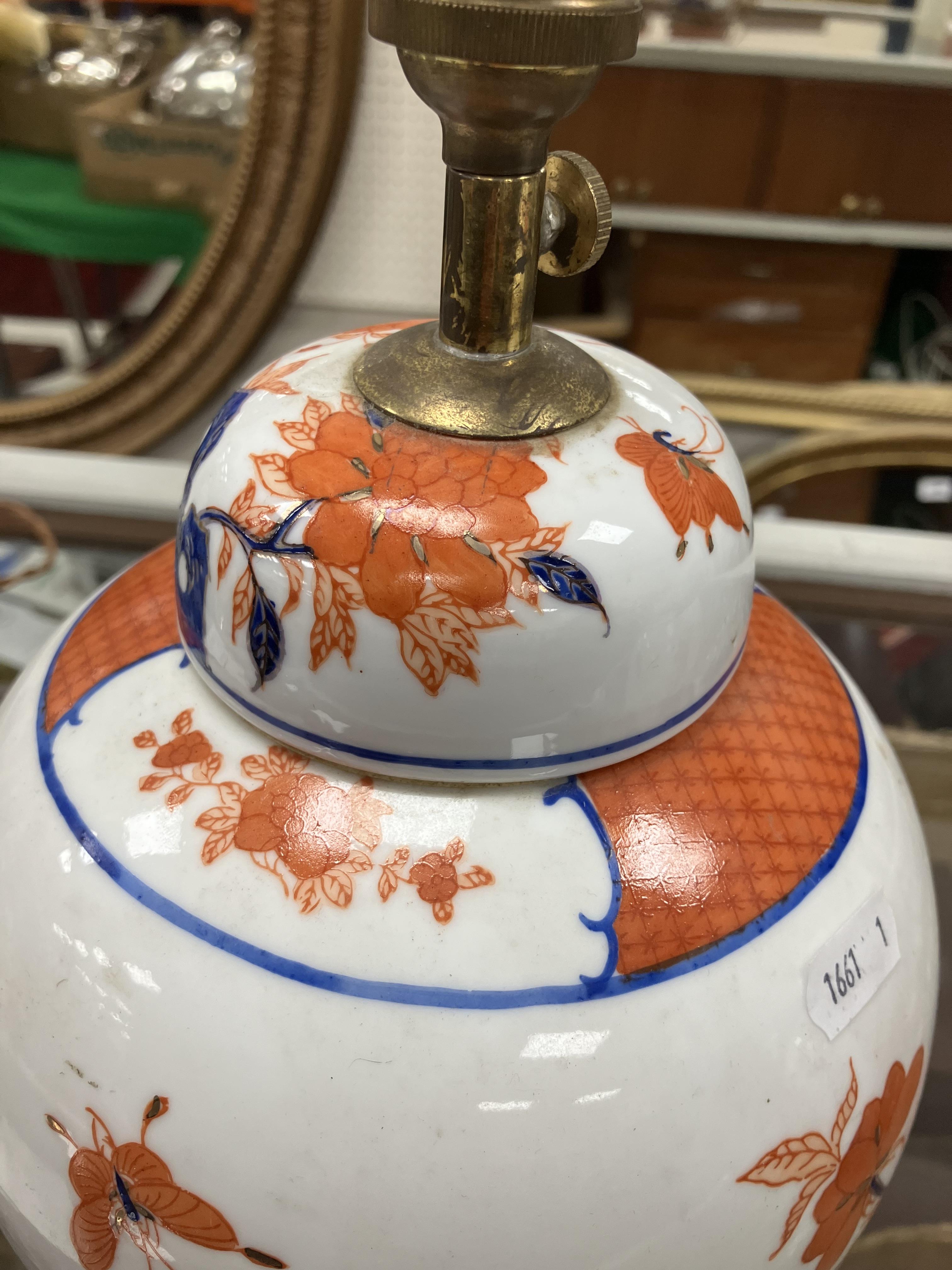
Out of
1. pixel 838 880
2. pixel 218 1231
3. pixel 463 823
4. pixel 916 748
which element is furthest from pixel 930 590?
pixel 218 1231

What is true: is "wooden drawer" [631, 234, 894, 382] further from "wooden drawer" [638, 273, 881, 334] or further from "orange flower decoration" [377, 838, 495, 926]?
"orange flower decoration" [377, 838, 495, 926]

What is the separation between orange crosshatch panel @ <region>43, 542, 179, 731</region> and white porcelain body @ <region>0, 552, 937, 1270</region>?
0.26 feet

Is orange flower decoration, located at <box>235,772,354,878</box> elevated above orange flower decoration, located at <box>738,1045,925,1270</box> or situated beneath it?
elevated above

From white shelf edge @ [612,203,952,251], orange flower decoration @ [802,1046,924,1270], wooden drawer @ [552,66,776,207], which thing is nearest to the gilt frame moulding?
wooden drawer @ [552,66,776,207]

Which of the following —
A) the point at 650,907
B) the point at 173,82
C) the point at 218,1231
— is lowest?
the point at 218,1231

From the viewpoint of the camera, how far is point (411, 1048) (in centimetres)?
42

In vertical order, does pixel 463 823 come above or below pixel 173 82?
below

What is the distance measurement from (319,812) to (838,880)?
0.85 feet

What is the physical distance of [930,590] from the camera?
1.16 meters

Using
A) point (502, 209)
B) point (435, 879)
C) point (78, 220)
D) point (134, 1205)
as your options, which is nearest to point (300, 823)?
point (435, 879)

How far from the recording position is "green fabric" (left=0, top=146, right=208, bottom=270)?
1.29 meters

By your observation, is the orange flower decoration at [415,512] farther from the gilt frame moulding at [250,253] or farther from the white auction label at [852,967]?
the gilt frame moulding at [250,253]

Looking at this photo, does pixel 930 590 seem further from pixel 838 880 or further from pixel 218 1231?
pixel 218 1231

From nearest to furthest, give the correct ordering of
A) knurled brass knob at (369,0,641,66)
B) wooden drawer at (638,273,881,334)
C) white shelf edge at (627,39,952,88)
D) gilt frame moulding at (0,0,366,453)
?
knurled brass knob at (369,0,641,66) < gilt frame moulding at (0,0,366,453) < white shelf edge at (627,39,952,88) < wooden drawer at (638,273,881,334)
